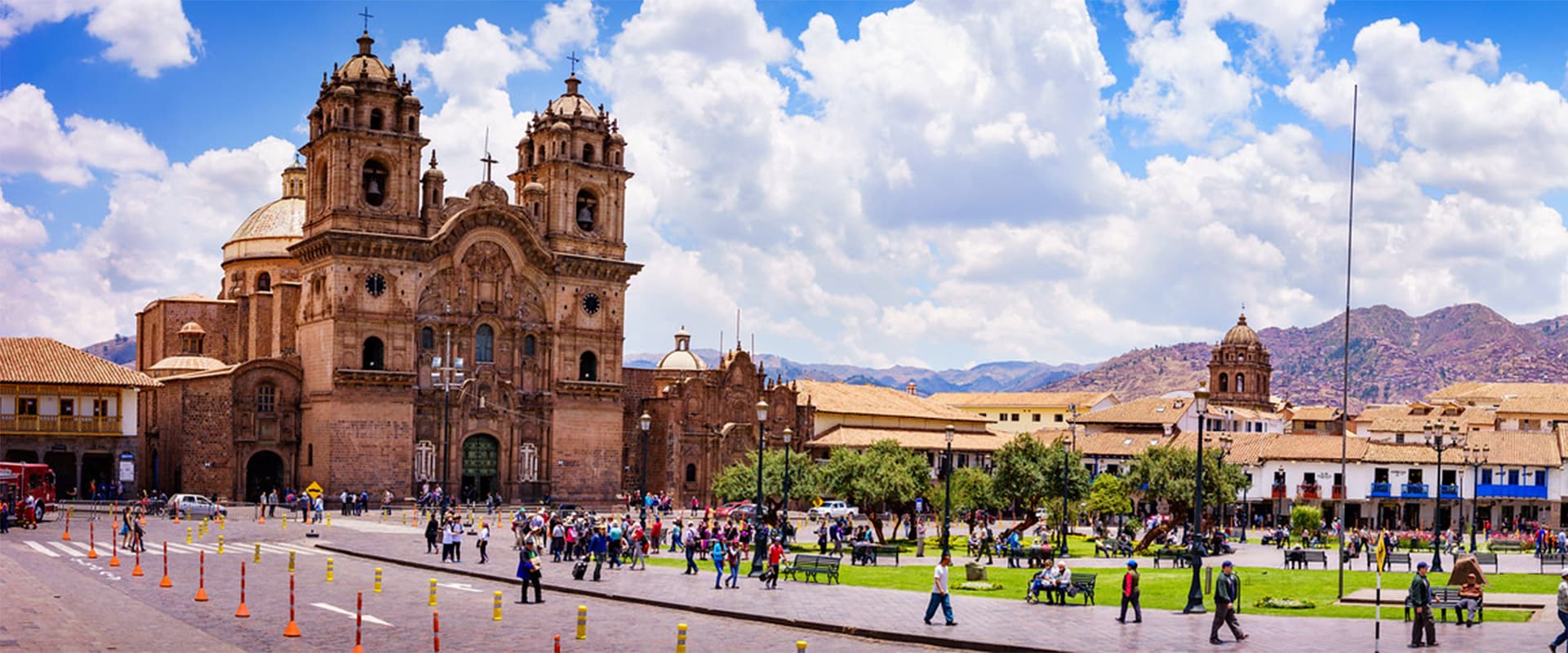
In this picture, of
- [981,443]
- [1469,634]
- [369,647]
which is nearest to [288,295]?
[981,443]

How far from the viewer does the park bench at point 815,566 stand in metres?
39.1

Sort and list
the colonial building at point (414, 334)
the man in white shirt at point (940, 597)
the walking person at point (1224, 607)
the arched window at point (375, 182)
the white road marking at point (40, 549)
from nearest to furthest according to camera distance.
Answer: the walking person at point (1224, 607)
the man in white shirt at point (940, 597)
the white road marking at point (40, 549)
the colonial building at point (414, 334)
the arched window at point (375, 182)

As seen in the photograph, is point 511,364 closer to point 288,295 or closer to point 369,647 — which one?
point 288,295

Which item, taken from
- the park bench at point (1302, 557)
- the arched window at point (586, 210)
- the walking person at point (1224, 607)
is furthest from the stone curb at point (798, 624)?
the arched window at point (586, 210)

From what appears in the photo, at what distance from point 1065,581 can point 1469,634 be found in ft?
26.5

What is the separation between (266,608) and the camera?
3070 centimetres

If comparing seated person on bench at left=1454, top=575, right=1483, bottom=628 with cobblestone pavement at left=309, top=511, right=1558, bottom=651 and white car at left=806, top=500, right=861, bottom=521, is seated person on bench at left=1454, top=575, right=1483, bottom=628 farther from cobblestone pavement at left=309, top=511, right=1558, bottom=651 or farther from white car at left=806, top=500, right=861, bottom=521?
white car at left=806, top=500, right=861, bottom=521

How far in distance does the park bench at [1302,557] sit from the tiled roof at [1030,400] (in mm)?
86516

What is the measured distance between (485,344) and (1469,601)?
2243 inches

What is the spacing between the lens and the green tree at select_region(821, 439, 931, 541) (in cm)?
5812

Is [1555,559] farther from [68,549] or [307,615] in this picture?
[68,549]

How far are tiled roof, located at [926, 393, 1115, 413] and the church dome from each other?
12.0 metres

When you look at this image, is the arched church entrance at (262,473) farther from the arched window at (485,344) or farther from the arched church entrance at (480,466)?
the arched window at (485,344)

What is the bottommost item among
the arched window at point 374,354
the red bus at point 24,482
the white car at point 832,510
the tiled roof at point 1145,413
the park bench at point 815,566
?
the white car at point 832,510
